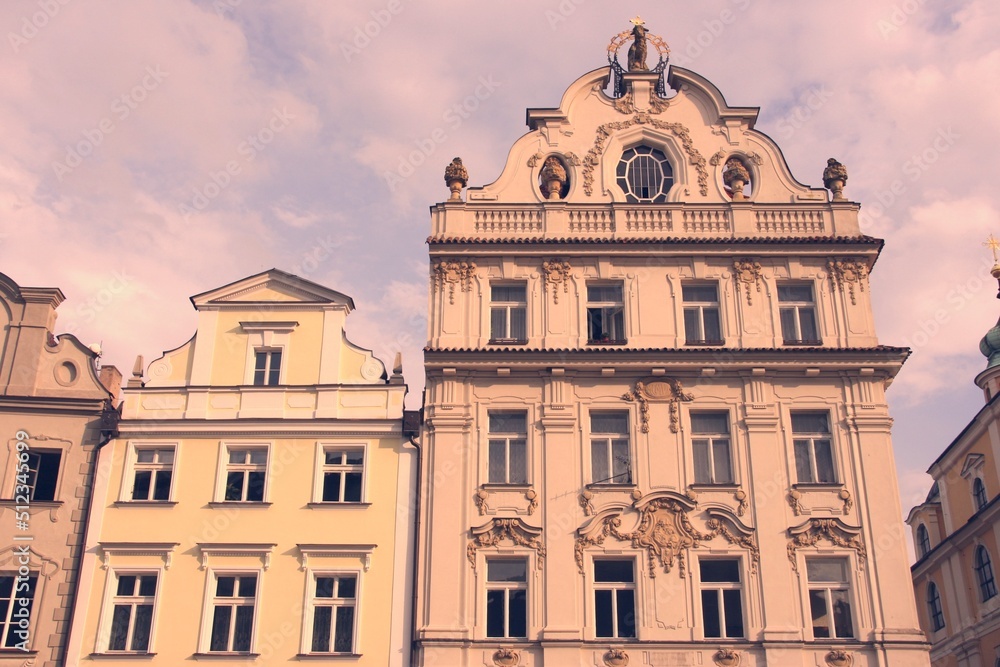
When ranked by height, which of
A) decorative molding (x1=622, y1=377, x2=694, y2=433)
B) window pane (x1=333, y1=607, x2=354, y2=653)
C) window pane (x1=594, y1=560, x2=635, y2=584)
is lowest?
window pane (x1=333, y1=607, x2=354, y2=653)

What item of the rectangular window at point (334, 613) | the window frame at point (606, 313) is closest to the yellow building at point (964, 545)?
the window frame at point (606, 313)

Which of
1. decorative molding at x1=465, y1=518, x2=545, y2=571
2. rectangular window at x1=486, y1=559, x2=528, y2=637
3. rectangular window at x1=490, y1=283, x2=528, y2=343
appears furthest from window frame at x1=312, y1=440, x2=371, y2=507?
rectangular window at x1=490, y1=283, x2=528, y2=343

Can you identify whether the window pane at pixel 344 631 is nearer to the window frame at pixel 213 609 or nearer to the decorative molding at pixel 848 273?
the window frame at pixel 213 609

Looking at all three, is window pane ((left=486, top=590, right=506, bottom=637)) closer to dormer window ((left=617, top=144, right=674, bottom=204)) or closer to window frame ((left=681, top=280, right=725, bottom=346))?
window frame ((left=681, top=280, right=725, bottom=346))

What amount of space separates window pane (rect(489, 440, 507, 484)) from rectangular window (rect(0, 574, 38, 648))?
37.9ft

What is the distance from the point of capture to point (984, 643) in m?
36.8

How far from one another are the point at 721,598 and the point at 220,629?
12044mm

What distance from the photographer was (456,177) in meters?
30.4

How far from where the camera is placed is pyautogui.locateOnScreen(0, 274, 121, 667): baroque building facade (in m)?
25.4

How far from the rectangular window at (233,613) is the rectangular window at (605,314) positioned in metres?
10.8

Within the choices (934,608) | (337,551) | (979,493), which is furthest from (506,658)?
(934,608)

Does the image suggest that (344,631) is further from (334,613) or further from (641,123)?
(641,123)

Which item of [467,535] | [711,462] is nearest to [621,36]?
[711,462]

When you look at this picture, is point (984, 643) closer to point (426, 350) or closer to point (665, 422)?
point (665, 422)
